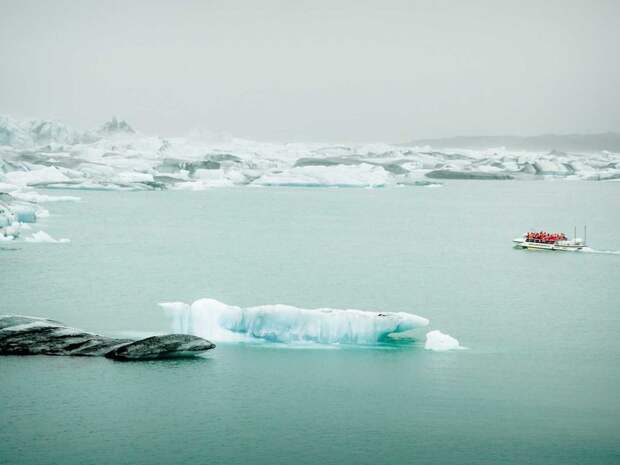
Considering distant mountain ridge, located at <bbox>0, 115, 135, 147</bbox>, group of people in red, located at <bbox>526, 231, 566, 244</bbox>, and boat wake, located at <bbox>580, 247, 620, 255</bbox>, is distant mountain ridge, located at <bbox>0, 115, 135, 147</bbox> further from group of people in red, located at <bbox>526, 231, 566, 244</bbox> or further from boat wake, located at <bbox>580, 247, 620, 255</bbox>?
boat wake, located at <bbox>580, 247, 620, 255</bbox>

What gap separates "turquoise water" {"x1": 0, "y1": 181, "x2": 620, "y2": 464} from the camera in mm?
9086

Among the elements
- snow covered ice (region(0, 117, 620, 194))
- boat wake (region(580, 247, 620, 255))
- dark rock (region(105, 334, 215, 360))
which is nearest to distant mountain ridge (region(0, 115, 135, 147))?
snow covered ice (region(0, 117, 620, 194))

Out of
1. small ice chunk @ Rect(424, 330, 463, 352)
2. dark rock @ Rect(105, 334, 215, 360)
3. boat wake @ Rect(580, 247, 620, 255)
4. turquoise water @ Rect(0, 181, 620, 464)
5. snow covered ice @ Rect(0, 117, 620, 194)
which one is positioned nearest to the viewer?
turquoise water @ Rect(0, 181, 620, 464)

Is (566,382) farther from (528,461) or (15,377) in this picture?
(15,377)

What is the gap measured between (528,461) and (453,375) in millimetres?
2891

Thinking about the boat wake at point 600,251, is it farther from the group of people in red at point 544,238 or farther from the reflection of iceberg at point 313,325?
the reflection of iceberg at point 313,325

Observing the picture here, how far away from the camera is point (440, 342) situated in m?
12.9

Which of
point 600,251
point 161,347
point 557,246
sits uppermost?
point 557,246

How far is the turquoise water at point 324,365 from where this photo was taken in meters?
9.09

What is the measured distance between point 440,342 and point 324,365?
208 cm

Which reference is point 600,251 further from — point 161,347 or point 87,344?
point 87,344

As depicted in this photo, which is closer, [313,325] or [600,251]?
[313,325]

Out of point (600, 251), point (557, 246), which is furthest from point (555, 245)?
point (600, 251)

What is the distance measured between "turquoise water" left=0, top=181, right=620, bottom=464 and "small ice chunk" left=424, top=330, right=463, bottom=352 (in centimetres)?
24
